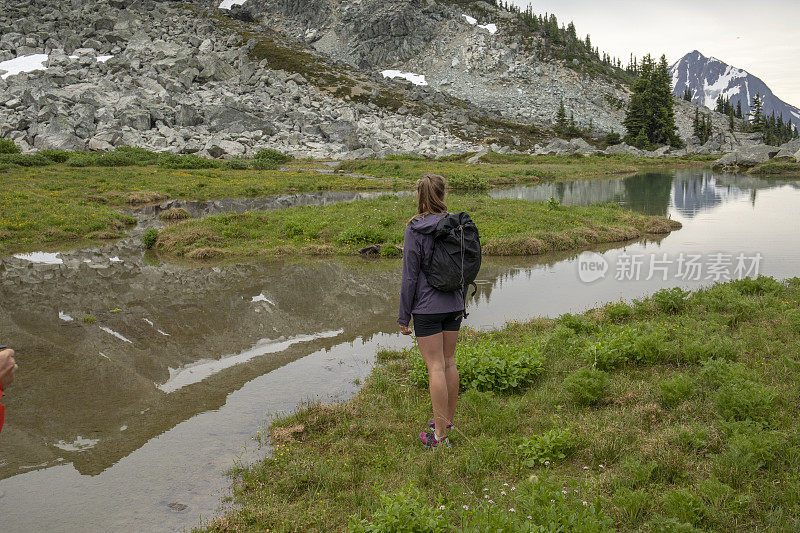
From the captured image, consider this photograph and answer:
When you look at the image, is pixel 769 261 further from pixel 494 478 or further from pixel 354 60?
pixel 354 60

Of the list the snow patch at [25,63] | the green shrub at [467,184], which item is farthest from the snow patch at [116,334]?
the snow patch at [25,63]

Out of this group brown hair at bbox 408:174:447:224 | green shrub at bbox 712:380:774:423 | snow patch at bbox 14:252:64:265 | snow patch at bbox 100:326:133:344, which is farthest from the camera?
snow patch at bbox 14:252:64:265

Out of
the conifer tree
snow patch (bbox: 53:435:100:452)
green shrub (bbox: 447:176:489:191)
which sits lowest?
snow patch (bbox: 53:435:100:452)

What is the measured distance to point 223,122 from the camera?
263 feet

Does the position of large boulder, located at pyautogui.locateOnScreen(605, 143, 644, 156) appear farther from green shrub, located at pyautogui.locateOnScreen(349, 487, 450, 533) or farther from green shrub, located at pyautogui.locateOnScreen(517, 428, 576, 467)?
green shrub, located at pyautogui.locateOnScreen(349, 487, 450, 533)

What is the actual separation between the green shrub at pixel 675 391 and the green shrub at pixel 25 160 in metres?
56.3

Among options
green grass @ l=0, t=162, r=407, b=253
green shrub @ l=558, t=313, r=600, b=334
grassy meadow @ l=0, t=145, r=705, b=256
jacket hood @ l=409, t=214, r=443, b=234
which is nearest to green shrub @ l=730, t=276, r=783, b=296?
green shrub @ l=558, t=313, r=600, b=334

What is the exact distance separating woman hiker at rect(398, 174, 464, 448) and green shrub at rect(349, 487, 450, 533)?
Answer: 1804 millimetres

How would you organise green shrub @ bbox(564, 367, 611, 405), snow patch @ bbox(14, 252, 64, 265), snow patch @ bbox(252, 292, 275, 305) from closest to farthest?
green shrub @ bbox(564, 367, 611, 405) < snow patch @ bbox(252, 292, 275, 305) < snow patch @ bbox(14, 252, 64, 265)

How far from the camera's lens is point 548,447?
604cm

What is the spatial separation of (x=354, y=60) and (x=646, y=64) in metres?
92.4

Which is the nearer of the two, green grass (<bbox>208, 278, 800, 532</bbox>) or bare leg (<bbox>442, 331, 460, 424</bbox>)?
green grass (<bbox>208, 278, 800, 532</bbox>)

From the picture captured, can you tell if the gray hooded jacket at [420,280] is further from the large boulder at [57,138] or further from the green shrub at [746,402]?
the large boulder at [57,138]

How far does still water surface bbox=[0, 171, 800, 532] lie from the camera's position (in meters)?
6.52
